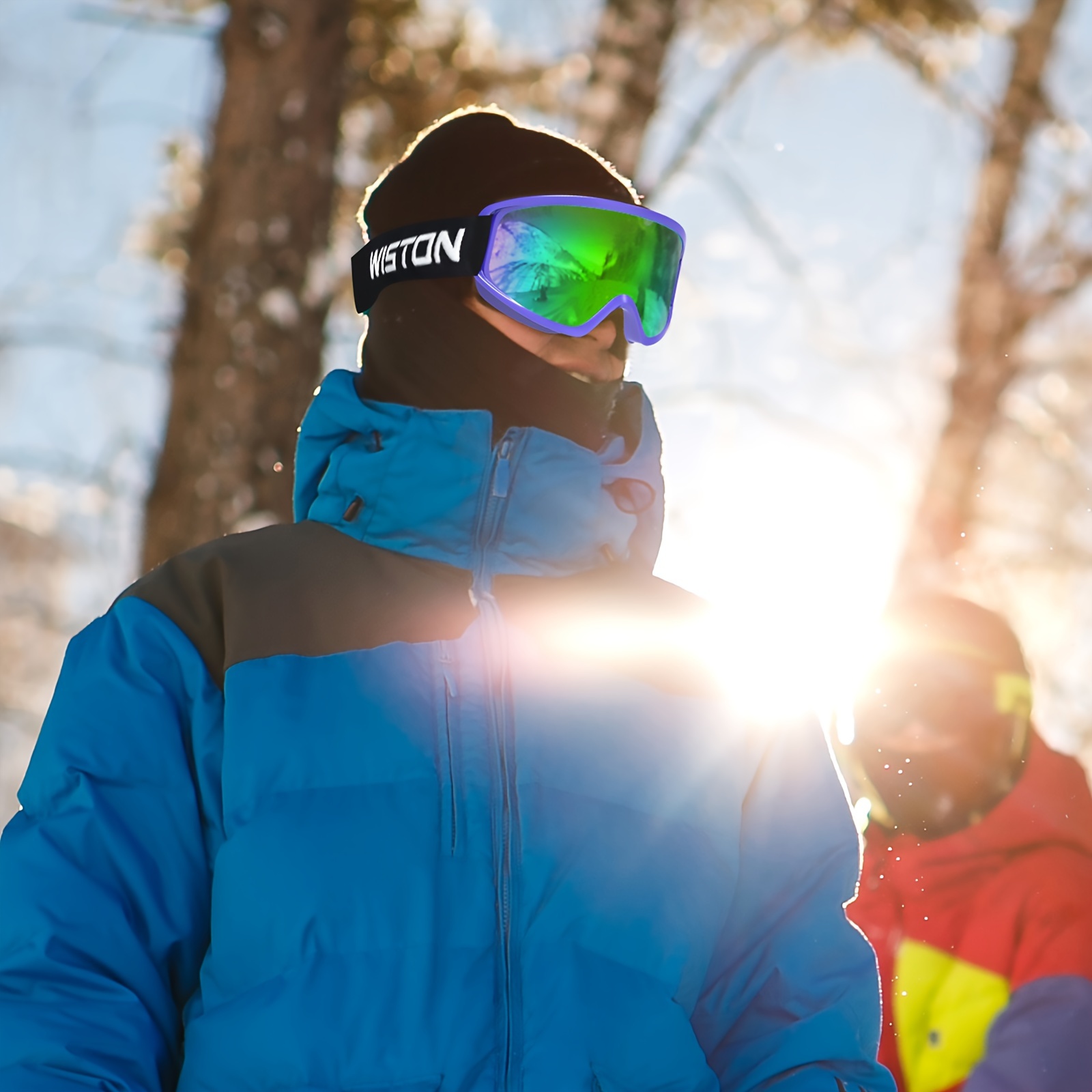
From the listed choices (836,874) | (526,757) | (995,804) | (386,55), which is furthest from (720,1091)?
(386,55)

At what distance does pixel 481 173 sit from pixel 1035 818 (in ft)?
8.20

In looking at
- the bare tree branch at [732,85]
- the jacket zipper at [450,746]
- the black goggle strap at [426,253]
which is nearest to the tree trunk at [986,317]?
the bare tree branch at [732,85]

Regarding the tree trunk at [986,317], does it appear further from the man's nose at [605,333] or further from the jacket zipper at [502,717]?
the jacket zipper at [502,717]

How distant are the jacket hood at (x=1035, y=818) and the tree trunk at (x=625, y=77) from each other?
8.37ft

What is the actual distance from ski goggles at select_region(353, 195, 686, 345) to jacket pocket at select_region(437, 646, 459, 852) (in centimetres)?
70

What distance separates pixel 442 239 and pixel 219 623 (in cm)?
82

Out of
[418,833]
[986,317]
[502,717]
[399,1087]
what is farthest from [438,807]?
[986,317]

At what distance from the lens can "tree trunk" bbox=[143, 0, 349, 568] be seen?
11.6 ft

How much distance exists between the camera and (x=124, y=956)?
4.57 feet

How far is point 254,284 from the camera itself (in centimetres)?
361

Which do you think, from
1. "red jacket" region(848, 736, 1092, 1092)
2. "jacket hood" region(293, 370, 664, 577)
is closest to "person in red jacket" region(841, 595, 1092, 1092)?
"red jacket" region(848, 736, 1092, 1092)

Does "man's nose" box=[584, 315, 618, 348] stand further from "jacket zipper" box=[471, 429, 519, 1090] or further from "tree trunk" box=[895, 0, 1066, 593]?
"tree trunk" box=[895, 0, 1066, 593]

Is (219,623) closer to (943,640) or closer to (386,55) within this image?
(943,640)

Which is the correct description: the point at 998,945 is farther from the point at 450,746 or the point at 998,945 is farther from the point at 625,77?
the point at 625,77
